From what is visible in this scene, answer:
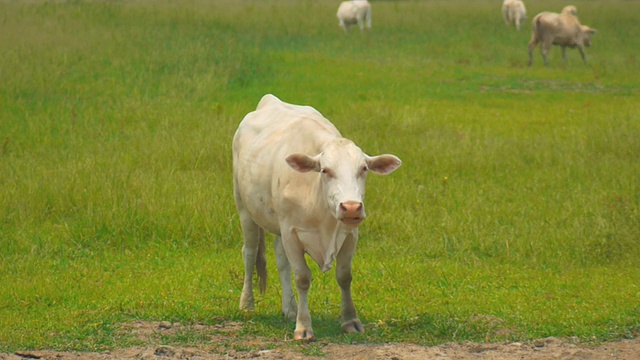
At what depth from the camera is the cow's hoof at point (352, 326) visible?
6.51 meters

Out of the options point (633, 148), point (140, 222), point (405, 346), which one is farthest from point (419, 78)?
point (405, 346)

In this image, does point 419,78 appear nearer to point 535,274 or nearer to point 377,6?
point 535,274

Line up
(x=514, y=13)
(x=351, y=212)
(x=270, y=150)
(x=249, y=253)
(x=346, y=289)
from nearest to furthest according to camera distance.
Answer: (x=351, y=212) < (x=346, y=289) < (x=270, y=150) < (x=249, y=253) < (x=514, y=13)

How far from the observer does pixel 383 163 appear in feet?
20.4

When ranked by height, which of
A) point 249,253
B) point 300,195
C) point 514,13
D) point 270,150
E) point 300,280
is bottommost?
point 514,13

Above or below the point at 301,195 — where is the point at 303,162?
above

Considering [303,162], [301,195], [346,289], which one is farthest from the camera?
[346,289]

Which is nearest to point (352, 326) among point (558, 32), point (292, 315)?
point (292, 315)

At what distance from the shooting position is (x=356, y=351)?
6078mm

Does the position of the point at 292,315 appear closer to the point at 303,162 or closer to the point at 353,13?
the point at 303,162

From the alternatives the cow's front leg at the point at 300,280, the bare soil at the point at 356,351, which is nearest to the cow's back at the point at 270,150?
the cow's front leg at the point at 300,280

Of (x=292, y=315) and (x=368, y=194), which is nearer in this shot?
(x=292, y=315)

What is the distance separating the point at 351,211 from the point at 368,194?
468 cm

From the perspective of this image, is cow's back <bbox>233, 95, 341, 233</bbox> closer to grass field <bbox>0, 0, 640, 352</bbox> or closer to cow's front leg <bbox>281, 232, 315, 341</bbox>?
cow's front leg <bbox>281, 232, 315, 341</bbox>
